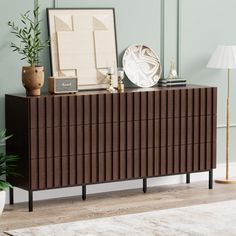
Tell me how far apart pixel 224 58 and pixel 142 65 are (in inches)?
26.7

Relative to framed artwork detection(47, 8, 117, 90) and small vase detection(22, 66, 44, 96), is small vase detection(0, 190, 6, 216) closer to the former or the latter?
small vase detection(22, 66, 44, 96)

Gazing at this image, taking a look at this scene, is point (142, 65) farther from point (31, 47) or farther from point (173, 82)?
point (31, 47)

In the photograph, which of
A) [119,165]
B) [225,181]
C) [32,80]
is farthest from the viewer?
[225,181]

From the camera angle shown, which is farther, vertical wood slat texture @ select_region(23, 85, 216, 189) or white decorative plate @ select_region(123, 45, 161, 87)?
white decorative plate @ select_region(123, 45, 161, 87)

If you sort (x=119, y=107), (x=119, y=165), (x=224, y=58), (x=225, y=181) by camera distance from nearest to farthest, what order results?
(x=119, y=107) → (x=119, y=165) → (x=224, y=58) → (x=225, y=181)

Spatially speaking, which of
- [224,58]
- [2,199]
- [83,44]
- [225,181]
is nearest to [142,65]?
[83,44]

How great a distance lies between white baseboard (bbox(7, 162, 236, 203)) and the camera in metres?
6.40

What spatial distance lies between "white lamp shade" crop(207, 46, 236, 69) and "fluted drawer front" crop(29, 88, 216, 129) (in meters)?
0.26

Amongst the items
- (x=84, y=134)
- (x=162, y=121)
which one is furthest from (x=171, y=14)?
(x=84, y=134)

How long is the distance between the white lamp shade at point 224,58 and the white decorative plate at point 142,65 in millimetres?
471

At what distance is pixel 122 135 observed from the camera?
6.31m

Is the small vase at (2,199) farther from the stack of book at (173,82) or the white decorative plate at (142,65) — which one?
the stack of book at (173,82)

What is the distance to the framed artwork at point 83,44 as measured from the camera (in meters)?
6.32

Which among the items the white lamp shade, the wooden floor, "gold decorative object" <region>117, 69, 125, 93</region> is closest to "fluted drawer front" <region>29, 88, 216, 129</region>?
"gold decorative object" <region>117, 69, 125, 93</region>
